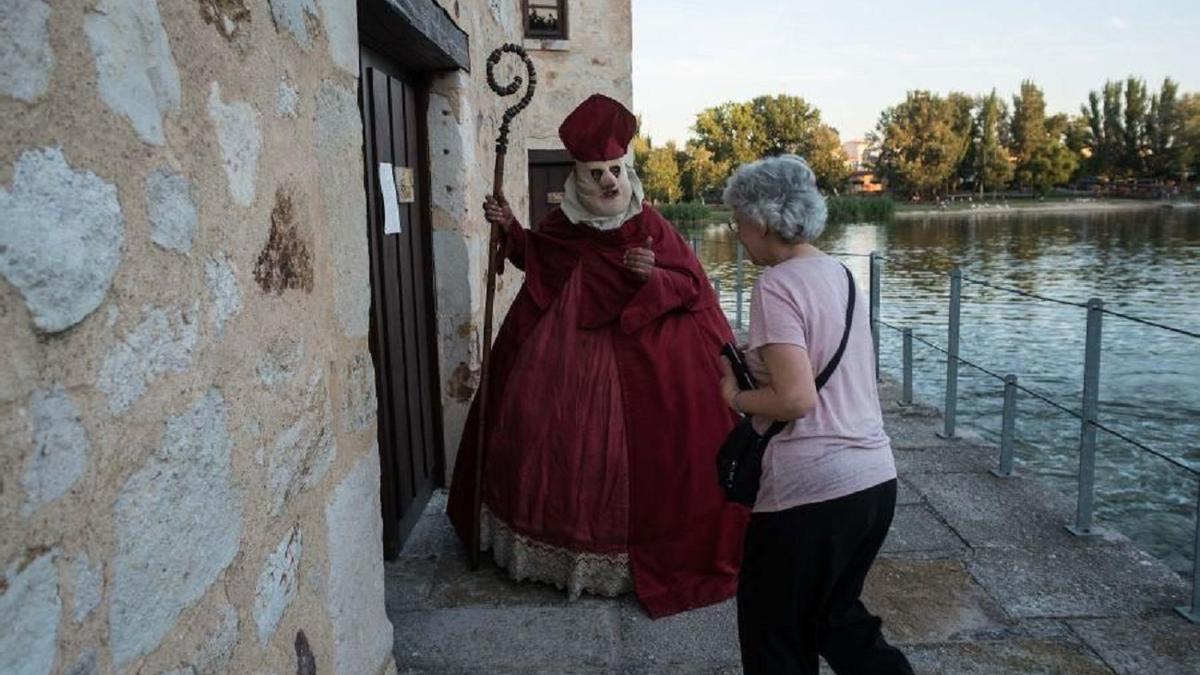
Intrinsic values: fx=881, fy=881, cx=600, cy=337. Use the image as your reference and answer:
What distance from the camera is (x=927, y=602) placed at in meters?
2.96

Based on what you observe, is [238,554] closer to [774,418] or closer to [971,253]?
[774,418]

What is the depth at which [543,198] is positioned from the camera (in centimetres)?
853

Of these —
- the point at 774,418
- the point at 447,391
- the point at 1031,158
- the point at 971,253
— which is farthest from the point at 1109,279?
the point at 1031,158

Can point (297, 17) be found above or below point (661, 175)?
below

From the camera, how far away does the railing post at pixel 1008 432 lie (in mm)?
4215

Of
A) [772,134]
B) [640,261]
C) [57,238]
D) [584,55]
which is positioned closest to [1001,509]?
[640,261]

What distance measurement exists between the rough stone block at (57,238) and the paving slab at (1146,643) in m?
2.71

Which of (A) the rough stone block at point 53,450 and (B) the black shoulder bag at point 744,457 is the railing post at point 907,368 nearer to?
(B) the black shoulder bag at point 744,457

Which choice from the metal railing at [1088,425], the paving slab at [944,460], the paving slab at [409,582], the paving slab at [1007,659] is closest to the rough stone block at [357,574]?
the paving slab at [409,582]

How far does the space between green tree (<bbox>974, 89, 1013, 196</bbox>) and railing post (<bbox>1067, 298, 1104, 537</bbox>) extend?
7460 cm

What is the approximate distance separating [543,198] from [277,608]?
282 inches

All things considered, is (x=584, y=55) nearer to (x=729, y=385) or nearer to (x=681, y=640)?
(x=681, y=640)

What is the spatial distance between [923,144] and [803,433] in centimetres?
7334

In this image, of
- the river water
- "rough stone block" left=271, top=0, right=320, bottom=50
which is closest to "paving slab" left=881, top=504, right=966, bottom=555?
the river water
